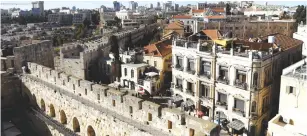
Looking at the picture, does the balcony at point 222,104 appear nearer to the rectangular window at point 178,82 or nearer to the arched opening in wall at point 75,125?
the rectangular window at point 178,82

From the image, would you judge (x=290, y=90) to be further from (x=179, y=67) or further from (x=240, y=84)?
(x=179, y=67)

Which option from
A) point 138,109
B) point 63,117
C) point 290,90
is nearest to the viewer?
point 138,109

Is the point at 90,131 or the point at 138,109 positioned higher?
the point at 138,109

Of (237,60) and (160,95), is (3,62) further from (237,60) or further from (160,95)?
(237,60)

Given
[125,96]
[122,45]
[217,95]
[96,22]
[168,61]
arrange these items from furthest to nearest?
[96,22] → [122,45] → [168,61] → [217,95] → [125,96]

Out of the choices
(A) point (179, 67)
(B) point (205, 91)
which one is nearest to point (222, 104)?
(B) point (205, 91)

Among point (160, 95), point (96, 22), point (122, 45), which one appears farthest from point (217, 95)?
point (96, 22)

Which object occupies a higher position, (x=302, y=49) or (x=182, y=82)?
(x=302, y=49)
